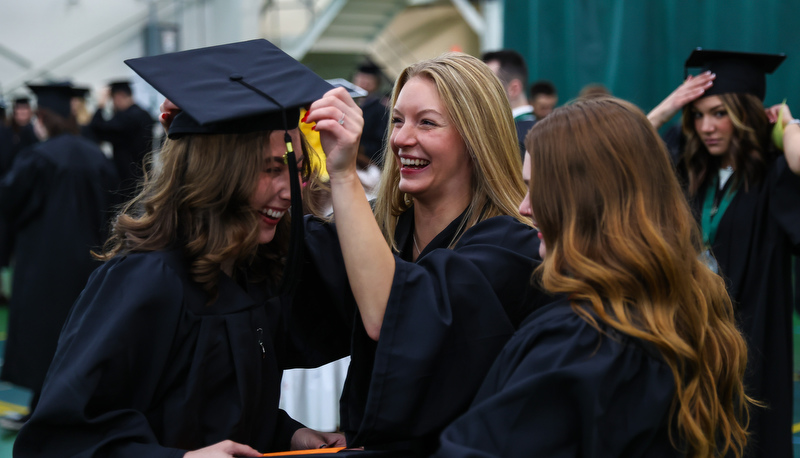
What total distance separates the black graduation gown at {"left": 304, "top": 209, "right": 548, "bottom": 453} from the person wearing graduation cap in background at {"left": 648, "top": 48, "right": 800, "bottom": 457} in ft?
7.26

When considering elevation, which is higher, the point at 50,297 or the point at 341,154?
the point at 341,154

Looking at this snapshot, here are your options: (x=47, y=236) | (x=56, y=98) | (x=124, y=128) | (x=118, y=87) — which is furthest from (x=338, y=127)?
(x=118, y=87)

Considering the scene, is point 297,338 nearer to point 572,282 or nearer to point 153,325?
point 153,325

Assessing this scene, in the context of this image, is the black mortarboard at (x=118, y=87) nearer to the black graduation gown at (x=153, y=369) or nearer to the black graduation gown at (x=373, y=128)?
the black graduation gown at (x=373, y=128)

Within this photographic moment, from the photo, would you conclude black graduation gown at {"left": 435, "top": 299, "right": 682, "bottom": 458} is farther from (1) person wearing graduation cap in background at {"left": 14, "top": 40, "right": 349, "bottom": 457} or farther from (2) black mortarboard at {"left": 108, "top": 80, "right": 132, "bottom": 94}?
(2) black mortarboard at {"left": 108, "top": 80, "right": 132, "bottom": 94}

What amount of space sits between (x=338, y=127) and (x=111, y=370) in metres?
0.72

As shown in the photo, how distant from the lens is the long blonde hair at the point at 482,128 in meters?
2.09

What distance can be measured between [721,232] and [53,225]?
14.4 feet

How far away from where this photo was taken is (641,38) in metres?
8.55

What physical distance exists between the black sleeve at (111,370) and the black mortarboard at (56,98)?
4.39m

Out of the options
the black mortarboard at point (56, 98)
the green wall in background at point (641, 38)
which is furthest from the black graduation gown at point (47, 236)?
the green wall in background at point (641, 38)

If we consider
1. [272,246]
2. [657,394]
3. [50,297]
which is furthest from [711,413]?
[50,297]

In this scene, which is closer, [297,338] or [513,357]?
[513,357]

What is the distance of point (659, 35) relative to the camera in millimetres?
8492
